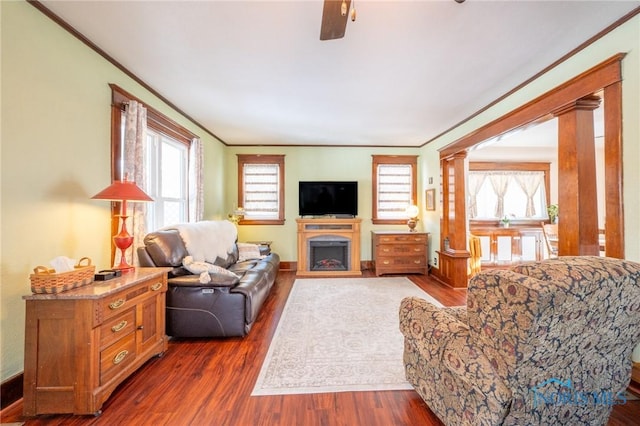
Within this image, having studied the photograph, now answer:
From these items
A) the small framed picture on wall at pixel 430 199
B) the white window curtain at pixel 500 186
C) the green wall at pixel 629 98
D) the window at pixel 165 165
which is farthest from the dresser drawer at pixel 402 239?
the window at pixel 165 165

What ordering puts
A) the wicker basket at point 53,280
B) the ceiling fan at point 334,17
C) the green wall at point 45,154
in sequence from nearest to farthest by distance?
1. the ceiling fan at point 334,17
2. the wicker basket at point 53,280
3. the green wall at point 45,154

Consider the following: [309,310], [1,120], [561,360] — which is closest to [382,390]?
[561,360]

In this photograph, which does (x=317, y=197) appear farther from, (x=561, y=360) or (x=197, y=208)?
(x=561, y=360)

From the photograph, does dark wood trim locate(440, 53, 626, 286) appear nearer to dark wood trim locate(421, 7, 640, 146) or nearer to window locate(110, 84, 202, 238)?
dark wood trim locate(421, 7, 640, 146)

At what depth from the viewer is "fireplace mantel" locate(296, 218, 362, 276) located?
17.0 ft

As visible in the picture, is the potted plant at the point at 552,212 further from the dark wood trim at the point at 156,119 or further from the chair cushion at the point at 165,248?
the dark wood trim at the point at 156,119

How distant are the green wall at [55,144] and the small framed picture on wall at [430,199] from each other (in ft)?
8.24

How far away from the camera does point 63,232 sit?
2020 mm

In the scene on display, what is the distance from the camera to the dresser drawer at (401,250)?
16.7ft

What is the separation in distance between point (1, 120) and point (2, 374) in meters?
1.62

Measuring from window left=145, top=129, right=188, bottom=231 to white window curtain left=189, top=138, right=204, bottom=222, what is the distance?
7 cm

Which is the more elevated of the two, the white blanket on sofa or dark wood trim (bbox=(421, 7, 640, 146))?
dark wood trim (bbox=(421, 7, 640, 146))

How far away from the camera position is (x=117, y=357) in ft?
5.90

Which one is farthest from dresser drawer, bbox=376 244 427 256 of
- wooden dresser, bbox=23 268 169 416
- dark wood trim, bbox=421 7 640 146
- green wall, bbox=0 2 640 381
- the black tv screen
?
wooden dresser, bbox=23 268 169 416
